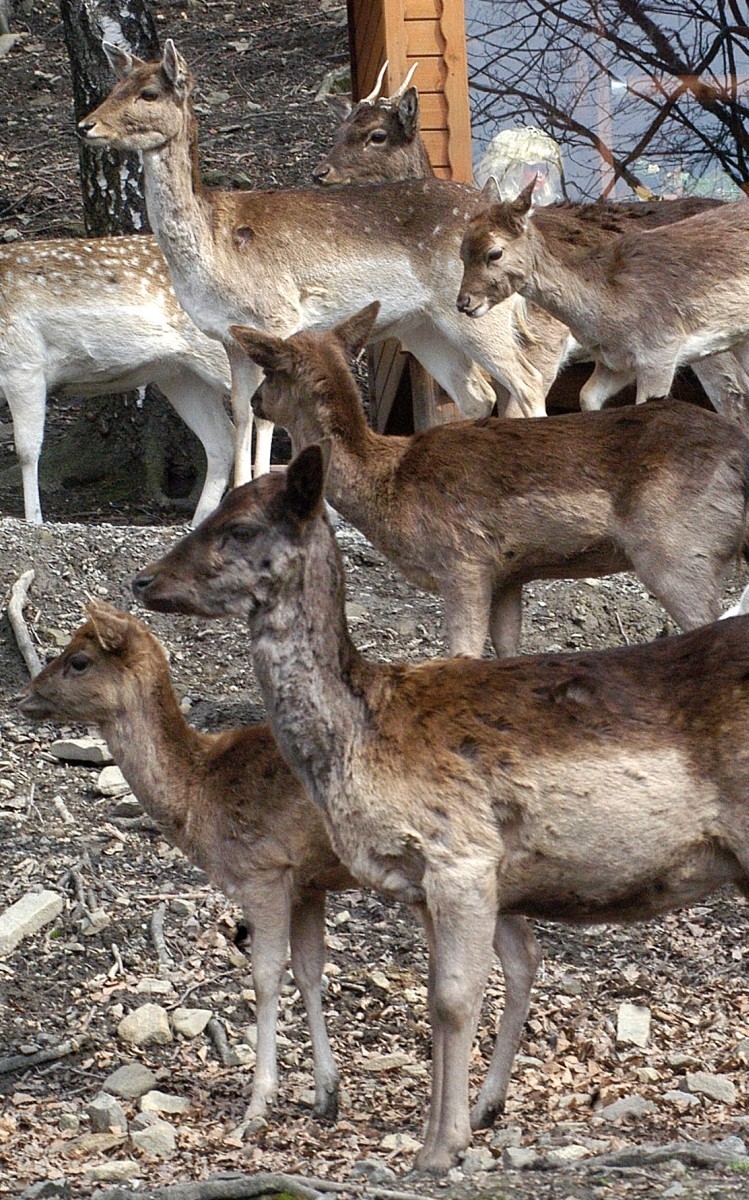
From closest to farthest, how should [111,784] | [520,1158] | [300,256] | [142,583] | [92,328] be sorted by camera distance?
[520,1158] → [142,583] → [111,784] → [300,256] → [92,328]

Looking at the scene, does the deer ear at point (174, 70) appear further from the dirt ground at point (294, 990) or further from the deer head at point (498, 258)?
the dirt ground at point (294, 990)

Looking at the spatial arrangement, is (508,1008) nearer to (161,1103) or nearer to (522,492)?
(161,1103)

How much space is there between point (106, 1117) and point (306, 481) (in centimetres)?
225

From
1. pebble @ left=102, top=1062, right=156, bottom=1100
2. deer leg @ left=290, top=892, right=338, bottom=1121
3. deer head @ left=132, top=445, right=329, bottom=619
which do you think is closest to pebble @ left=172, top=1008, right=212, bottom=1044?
pebble @ left=102, top=1062, right=156, bottom=1100

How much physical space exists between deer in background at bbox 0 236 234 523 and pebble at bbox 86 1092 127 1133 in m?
6.20

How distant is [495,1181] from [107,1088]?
1869 millimetres

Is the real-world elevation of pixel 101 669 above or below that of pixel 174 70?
below

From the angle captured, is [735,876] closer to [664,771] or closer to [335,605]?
[664,771]

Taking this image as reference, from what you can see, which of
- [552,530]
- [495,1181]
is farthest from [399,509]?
[495,1181]

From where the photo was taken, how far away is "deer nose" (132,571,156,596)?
215 inches

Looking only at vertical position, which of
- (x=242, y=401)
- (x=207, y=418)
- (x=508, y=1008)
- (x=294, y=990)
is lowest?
(x=294, y=990)

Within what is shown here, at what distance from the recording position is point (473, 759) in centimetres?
523

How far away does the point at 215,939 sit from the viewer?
717 cm

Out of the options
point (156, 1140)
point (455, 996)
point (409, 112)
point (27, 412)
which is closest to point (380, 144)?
point (409, 112)
